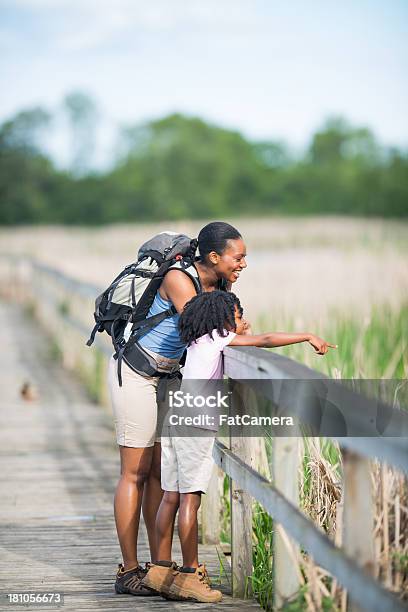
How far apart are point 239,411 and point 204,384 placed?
0.18 metres

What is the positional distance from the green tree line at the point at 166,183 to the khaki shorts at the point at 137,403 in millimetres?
66313

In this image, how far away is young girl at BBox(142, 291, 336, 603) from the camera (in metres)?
3.60

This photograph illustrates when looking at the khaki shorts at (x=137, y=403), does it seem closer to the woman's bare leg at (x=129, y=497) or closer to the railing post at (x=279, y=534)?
the woman's bare leg at (x=129, y=497)

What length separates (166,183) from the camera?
3019 inches

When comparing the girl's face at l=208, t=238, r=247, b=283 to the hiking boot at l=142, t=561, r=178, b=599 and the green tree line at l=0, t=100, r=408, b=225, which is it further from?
the green tree line at l=0, t=100, r=408, b=225

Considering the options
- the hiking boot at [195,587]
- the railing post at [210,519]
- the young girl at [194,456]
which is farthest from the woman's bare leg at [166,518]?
the railing post at [210,519]

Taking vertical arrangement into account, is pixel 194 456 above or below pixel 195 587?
above

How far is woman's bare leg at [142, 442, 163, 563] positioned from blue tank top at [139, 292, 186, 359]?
14.5 inches

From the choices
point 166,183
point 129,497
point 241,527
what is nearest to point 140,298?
point 129,497

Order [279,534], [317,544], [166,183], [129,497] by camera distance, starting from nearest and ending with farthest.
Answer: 1. [317,544]
2. [279,534]
3. [129,497]
4. [166,183]

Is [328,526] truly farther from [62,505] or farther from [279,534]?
[62,505]

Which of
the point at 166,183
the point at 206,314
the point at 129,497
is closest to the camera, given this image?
the point at 206,314

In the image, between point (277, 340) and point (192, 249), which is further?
point (192, 249)

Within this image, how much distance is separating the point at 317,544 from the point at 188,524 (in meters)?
1.07
